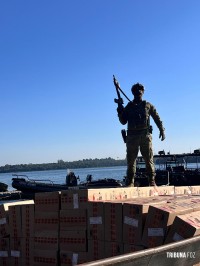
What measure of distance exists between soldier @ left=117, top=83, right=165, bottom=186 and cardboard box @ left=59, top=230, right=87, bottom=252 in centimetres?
352

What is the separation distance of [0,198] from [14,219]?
2080 cm

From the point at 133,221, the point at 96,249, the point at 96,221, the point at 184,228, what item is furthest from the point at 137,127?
the point at 184,228

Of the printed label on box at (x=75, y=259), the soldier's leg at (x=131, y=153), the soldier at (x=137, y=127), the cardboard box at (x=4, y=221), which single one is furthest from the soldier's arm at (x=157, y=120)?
the printed label on box at (x=75, y=259)

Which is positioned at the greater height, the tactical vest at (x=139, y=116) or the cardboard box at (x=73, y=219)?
the tactical vest at (x=139, y=116)

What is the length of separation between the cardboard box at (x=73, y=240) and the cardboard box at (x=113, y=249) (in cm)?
30

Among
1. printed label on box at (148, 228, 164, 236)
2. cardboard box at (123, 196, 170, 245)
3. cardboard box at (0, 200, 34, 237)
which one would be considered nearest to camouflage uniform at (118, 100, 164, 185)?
cardboard box at (0, 200, 34, 237)

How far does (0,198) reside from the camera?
25359 millimetres

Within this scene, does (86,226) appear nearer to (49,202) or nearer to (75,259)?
(75,259)

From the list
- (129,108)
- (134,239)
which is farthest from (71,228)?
(129,108)

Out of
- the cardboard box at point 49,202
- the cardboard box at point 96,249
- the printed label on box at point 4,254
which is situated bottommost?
the printed label on box at point 4,254

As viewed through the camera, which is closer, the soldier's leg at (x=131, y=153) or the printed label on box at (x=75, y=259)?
the printed label on box at (x=75, y=259)

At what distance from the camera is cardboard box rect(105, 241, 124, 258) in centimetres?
445

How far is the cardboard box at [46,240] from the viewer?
495cm

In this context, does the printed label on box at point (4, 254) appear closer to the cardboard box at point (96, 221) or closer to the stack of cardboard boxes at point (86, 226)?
the stack of cardboard boxes at point (86, 226)
